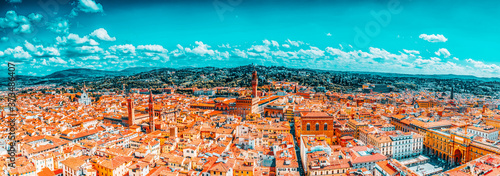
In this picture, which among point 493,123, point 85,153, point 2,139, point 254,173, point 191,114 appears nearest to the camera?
point 254,173

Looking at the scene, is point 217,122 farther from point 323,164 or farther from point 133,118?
point 323,164

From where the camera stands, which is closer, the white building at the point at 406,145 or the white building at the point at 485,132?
the white building at the point at 406,145

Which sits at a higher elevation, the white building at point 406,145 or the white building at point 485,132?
the white building at point 485,132

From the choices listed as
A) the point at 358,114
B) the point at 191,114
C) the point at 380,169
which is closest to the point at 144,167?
the point at 380,169

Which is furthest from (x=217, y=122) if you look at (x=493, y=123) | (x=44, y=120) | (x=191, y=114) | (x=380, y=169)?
(x=493, y=123)

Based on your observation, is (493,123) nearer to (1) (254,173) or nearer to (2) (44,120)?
(1) (254,173)

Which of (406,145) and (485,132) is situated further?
(485,132)

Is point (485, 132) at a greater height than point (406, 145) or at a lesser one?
greater

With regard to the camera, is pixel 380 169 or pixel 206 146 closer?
pixel 380 169

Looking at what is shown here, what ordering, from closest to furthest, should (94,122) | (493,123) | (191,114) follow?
(493,123) < (94,122) < (191,114)

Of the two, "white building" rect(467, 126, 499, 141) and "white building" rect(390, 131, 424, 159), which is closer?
"white building" rect(390, 131, 424, 159)

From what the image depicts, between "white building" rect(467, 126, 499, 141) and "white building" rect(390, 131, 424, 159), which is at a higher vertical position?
"white building" rect(467, 126, 499, 141)
